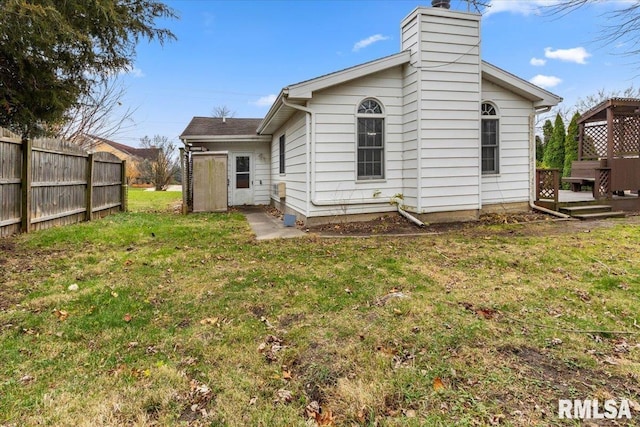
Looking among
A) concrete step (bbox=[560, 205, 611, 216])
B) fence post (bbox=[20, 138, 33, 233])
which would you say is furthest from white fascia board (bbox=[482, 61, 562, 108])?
fence post (bbox=[20, 138, 33, 233])

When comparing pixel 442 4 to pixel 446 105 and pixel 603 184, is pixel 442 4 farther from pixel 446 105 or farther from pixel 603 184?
pixel 603 184

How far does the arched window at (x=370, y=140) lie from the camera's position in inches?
330

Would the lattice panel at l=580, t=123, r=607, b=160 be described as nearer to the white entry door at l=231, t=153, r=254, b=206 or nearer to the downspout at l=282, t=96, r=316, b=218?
the downspout at l=282, t=96, r=316, b=218

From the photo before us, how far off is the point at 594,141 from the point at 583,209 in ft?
15.3

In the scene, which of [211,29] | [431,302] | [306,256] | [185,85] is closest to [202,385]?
[431,302]

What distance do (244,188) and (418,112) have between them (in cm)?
797

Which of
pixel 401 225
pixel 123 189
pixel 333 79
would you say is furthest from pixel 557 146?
pixel 123 189

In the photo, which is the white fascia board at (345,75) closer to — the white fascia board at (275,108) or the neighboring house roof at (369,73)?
the neighboring house roof at (369,73)

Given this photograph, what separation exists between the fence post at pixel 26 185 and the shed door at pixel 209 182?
4886mm

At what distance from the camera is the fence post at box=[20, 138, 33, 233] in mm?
6840

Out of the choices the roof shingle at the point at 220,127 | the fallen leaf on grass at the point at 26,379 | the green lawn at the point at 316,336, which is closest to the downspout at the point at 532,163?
the green lawn at the point at 316,336

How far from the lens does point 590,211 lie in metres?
9.16

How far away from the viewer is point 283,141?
37.3 feet

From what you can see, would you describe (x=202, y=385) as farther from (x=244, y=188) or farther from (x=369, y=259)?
(x=244, y=188)
